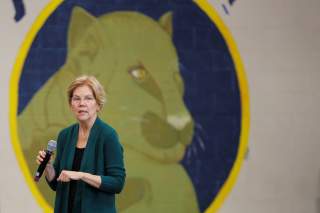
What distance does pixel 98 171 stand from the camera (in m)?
2.61

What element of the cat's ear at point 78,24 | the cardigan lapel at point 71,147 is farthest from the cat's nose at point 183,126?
the cardigan lapel at point 71,147

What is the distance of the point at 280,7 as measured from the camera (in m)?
4.29

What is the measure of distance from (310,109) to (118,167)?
2080mm

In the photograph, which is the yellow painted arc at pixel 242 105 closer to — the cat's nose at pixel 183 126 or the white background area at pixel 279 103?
the white background area at pixel 279 103

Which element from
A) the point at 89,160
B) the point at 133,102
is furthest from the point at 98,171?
the point at 133,102

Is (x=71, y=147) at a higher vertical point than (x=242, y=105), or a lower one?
lower

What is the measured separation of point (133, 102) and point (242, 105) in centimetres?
76

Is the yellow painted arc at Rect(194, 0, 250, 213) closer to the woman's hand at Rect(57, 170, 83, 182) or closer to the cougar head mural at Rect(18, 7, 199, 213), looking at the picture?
the cougar head mural at Rect(18, 7, 199, 213)

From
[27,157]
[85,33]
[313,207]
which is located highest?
[85,33]

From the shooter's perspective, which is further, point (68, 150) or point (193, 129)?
point (193, 129)

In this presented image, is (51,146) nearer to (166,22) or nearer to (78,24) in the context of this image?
(78,24)

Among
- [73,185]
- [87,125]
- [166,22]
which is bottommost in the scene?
[73,185]

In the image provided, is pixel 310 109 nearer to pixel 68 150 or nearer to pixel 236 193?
pixel 236 193

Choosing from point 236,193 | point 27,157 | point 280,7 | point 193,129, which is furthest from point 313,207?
point 27,157
